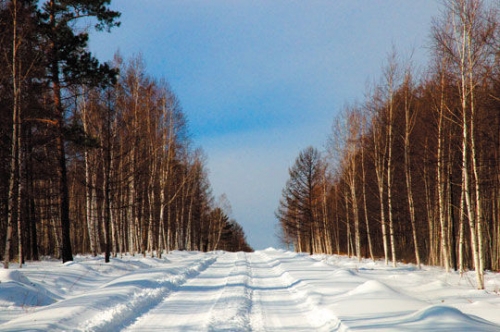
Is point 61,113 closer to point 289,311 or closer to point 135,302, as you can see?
point 135,302

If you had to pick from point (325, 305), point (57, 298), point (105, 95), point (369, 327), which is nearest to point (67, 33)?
point (105, 95)

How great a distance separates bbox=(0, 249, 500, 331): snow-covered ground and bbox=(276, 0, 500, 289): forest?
4.58m

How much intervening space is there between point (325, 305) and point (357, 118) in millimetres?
21467

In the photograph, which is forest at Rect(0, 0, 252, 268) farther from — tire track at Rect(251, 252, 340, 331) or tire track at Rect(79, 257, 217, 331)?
tire track at Rect(251, 252, 340, 331)

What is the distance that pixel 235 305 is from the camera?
10430 mm

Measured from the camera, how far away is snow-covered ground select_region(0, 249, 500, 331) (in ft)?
25.6

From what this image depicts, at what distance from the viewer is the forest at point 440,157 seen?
48.7ft

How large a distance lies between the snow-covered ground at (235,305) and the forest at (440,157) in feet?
15.0

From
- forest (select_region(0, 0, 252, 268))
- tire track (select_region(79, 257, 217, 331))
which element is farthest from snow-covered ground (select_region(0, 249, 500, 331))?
forest (select_region(0, 0, 252, 268))

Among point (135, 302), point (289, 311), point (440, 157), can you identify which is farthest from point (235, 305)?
point (440, 157)

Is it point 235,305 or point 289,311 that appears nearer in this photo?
point 289,311

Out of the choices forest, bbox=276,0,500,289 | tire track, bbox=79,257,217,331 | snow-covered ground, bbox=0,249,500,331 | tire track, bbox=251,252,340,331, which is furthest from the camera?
forest, bbox=276,0,500,289

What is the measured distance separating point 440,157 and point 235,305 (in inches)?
520

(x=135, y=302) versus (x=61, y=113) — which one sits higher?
(x=61, y=113)
